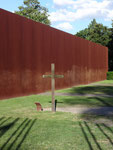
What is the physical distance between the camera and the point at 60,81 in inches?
724

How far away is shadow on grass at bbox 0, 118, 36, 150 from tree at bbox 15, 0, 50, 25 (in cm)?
4666

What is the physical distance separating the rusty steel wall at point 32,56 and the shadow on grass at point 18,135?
21.0 ft

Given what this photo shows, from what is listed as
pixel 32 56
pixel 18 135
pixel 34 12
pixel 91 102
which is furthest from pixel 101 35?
pixel 18 135

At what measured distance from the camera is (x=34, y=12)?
52.2 m

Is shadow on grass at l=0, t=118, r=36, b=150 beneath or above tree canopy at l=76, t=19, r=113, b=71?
beneath

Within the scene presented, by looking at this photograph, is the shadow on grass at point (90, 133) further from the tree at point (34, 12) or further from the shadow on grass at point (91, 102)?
the tree at point (34, 12)

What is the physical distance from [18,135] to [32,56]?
9951mm

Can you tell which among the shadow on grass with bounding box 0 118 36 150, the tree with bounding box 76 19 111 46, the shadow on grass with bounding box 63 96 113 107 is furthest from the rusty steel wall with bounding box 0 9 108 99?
the tree with bounding box 76 19 111 46

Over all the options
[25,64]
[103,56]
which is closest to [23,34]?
[25,64]

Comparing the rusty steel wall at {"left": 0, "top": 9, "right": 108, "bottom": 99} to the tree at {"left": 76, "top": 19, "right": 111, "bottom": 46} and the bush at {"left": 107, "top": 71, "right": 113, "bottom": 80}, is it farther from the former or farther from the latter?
the tree at {"left": 76, "top": 19, "right": 111, "bottom": 46}

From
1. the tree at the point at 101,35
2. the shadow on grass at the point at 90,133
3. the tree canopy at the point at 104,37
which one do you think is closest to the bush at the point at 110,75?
Answer: the tree canopy at the point at 104,37

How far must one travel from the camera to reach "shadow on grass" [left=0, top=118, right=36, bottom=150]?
433 centimetres

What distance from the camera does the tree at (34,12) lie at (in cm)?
5081

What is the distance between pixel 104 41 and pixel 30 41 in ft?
107
